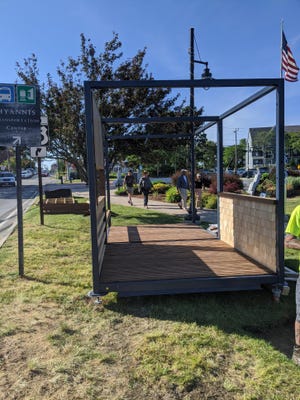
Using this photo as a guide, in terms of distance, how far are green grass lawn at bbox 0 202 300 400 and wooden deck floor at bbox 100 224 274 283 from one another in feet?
0.99

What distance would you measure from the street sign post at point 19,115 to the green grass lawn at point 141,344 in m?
2.11

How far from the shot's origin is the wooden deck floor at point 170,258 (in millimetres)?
4637

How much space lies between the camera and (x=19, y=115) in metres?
5.34

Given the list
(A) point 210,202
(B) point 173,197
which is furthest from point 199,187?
(B) point 173,197

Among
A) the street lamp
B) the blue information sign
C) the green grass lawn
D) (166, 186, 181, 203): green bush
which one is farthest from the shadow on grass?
(166, 186, 181, 203): green bush

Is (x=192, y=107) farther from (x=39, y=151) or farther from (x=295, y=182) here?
(x=295, y=182)

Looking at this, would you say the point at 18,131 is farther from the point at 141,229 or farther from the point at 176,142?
the point at 176,142

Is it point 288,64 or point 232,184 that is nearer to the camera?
point 288,64

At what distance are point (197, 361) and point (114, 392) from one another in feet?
2.43

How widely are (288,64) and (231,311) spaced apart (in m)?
11.9

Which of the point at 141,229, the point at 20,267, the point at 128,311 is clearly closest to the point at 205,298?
→ the point at 128,311

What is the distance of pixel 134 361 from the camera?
2.99 meters

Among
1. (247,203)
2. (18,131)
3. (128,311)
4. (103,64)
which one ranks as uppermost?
(103,64)

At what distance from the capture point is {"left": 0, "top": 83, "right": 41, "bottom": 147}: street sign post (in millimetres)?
5246
